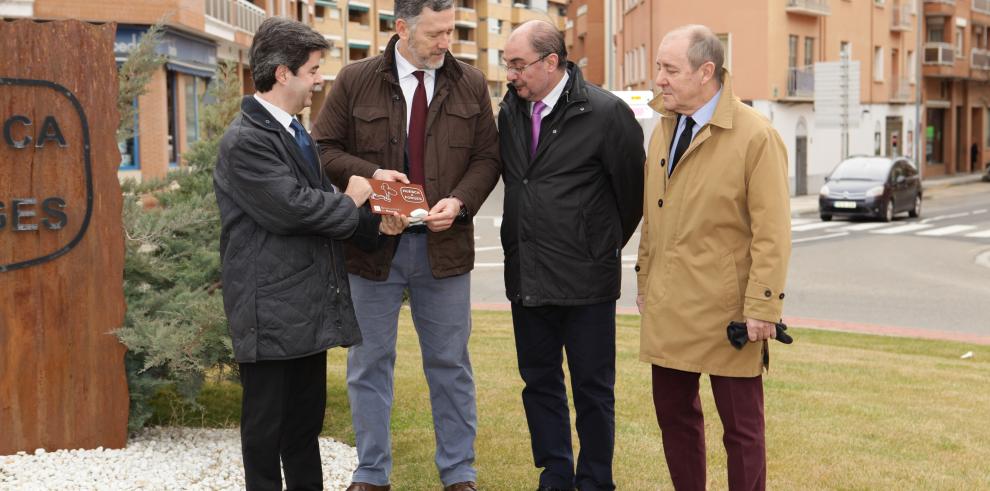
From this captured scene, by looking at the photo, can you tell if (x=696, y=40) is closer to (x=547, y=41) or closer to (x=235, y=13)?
(x=547, y=41)

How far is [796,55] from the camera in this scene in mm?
41344

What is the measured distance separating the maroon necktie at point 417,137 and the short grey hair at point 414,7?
0.78ft

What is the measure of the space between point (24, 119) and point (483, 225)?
20.9 meters

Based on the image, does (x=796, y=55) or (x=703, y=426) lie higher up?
Answer: (x=796, y=55)

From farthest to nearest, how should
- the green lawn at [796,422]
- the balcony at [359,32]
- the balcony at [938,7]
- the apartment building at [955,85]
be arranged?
the balcony at [359,32]
the balcony at [938,7]
the apartment building at [955,85]
the green lawn at [796,422]

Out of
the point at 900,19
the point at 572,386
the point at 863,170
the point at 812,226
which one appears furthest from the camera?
the point at 900,19

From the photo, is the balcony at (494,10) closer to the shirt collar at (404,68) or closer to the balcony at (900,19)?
the balcony at (900,19)

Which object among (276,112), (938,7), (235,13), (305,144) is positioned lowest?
(305,144)

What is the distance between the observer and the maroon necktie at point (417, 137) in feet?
15.4

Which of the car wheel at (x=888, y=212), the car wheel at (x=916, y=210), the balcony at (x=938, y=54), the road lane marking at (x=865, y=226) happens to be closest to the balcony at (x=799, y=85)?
the car wheel at (x=916, y=210)

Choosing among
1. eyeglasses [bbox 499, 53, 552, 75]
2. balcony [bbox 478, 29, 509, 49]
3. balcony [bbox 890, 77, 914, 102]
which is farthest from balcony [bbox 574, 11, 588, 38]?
eyeglasses [bbox 499, 53, 552, 75]

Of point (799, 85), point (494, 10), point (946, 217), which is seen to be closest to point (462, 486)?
point (946, 217)

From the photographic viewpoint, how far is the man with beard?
460cm

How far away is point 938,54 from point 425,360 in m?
55.7
